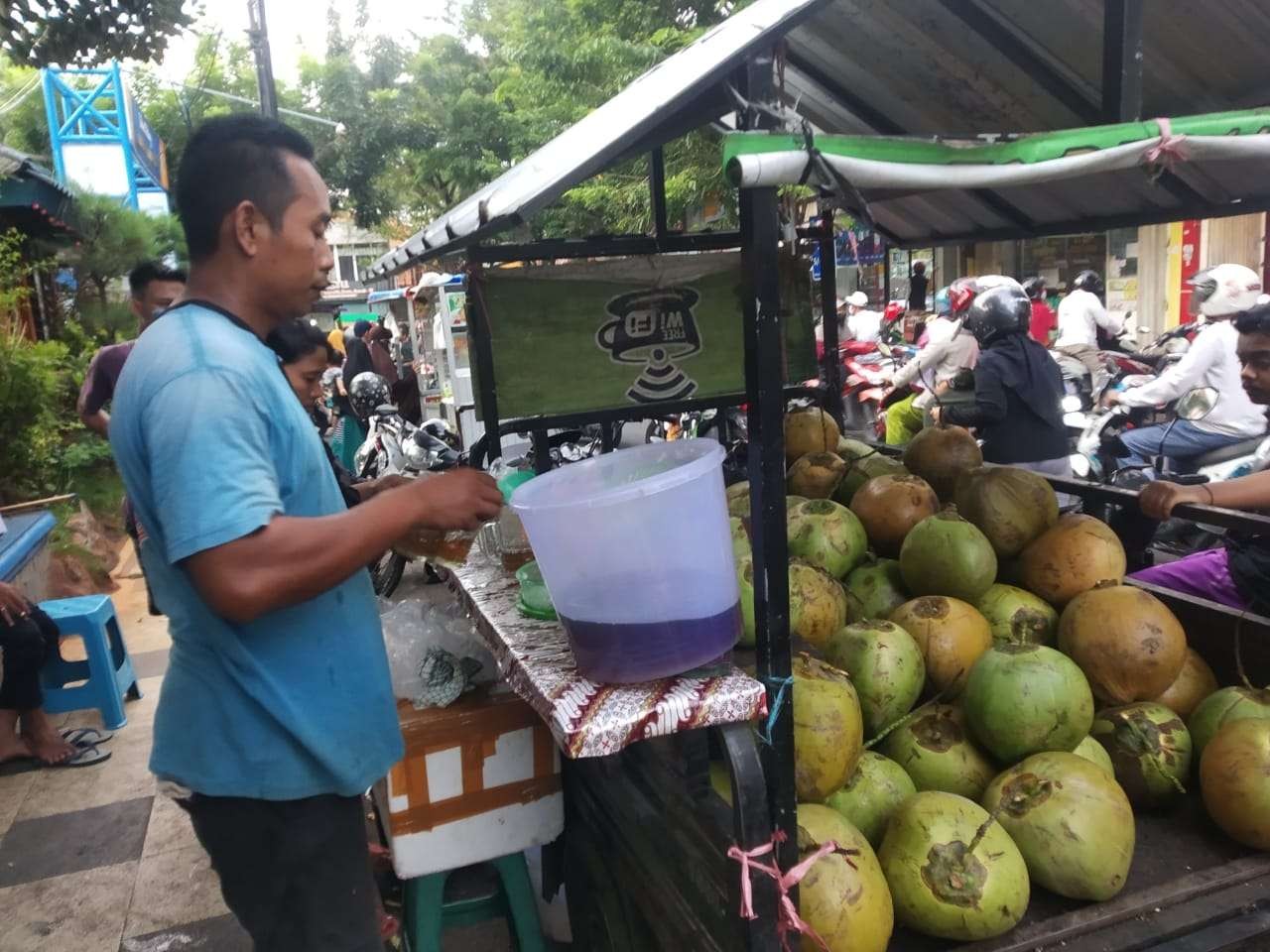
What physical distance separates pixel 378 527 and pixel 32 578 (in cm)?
494

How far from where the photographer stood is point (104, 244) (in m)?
10.9

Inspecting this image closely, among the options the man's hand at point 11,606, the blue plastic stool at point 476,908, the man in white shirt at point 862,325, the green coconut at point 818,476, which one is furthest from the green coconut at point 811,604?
the man in white shirt at point 862,325

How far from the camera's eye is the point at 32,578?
5.26 meters

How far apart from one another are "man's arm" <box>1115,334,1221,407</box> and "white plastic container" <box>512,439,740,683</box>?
4982 mm

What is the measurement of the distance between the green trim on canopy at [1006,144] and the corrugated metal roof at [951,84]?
0.16 meters

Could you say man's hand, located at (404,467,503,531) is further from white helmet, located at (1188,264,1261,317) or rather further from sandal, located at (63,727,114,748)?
white helmet, located at (1188,264,1261,317)

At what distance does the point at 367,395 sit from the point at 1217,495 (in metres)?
7.75

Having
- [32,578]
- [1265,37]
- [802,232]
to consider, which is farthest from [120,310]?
[1265,37]

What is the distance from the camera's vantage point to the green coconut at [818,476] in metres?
3.05

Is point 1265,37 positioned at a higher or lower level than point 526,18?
lower

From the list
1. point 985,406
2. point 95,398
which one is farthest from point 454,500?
point 985,406

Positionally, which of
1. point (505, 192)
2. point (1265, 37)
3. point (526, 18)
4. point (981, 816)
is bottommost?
point (981, 816)

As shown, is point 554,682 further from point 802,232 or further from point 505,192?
point 802,232

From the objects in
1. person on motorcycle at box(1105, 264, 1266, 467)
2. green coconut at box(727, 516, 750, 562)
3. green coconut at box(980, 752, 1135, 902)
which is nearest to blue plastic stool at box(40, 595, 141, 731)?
green coconut at box(727, 516, 750, 562)
